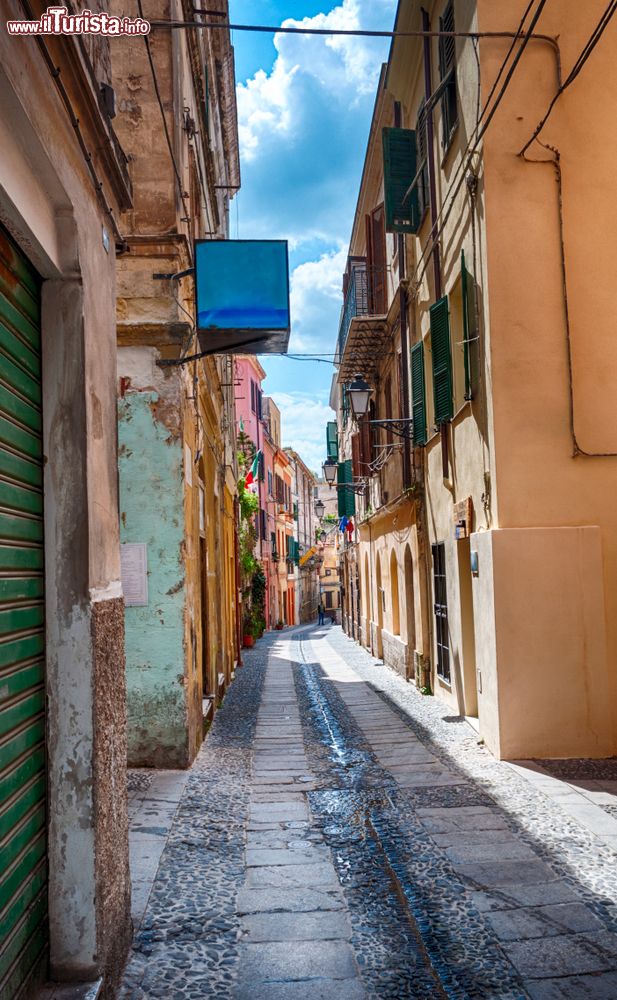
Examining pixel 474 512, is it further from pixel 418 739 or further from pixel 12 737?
pixel 12 737

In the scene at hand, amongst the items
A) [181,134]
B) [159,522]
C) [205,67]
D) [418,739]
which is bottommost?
[418,739]

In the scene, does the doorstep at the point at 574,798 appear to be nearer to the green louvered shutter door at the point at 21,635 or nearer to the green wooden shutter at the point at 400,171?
the green louvered shutter door at the point at 21,635

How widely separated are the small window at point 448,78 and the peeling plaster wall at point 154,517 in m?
4.66

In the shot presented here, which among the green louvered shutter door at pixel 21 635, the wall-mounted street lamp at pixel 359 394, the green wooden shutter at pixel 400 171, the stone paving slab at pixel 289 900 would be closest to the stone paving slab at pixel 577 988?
the stone paving slab at pixel 289 900

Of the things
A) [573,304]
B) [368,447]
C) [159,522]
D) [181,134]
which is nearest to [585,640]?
[573,304]

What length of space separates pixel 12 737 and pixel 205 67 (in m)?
11.7

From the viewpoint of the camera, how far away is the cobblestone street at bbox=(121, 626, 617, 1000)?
3.62 meters

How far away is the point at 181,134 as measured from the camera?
857 centimetres

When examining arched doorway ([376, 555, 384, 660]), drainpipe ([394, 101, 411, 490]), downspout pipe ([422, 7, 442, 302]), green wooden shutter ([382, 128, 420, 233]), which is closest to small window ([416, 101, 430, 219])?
green wooden shutter ([382, 128, 420, 233])

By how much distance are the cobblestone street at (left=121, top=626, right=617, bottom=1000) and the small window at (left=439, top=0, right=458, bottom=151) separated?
6.85 metres

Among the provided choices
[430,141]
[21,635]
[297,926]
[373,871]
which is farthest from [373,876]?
[430,141]

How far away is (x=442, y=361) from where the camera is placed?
33.4 ft

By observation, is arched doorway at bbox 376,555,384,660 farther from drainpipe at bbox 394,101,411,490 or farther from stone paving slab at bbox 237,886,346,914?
stone paving slab at bbox 237,886,346,914

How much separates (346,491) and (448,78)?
49.1 ft
